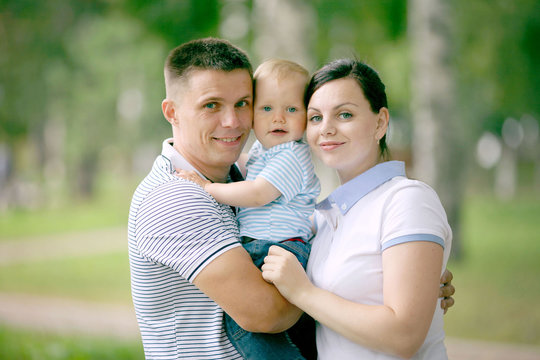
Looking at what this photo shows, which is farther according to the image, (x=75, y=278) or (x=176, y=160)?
(x=75, y=278)

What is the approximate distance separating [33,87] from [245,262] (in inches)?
686

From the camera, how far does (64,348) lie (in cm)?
601

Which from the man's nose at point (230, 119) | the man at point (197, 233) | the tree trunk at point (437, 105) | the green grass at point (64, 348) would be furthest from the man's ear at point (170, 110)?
the tree trunk at point (437, 105)

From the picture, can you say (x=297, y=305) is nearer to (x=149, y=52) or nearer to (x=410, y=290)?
(x=410, y=290)

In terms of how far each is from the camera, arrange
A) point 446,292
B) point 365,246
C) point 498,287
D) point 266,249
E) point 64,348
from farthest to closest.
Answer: point 498,287 → point 64,348 → point 446,292 → point 266,249 → point 365,246

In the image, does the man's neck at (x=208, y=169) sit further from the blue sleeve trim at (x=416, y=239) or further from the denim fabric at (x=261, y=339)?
the blue sleeve trim at (x=416, y=239)

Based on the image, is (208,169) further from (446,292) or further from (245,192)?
(446,292)

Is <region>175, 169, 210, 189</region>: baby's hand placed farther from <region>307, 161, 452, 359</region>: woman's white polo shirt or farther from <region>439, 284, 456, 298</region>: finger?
<region>439, 284, 456, 298</region>: finger

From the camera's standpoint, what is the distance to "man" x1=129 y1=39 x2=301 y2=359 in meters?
2.08

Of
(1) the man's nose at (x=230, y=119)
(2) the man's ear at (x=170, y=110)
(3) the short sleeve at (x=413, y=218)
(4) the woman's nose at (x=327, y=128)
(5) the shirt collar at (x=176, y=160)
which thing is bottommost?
(3) the short sleeve at (x=413, y=218)

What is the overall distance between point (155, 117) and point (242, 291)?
1716 centimetres

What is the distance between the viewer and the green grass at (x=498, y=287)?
23.2 feet

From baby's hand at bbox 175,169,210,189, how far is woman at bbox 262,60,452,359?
49 cm

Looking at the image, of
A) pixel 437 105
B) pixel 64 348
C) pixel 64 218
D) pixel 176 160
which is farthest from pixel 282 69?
pixel 64 218
